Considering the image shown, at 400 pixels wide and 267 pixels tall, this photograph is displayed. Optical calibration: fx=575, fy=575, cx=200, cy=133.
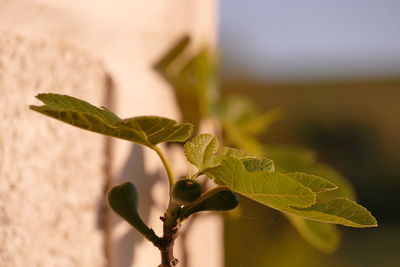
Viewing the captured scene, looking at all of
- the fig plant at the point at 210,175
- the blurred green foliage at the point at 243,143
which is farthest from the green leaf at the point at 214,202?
the blurred green foliage at the point at 243,143

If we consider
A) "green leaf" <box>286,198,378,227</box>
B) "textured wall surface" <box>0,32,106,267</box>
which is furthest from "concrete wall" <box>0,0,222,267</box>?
"green leaf" <box>286,198,378,227</box>

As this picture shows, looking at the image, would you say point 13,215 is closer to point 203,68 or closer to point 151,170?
point 151,170

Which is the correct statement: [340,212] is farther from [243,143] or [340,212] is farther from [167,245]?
[243,143]

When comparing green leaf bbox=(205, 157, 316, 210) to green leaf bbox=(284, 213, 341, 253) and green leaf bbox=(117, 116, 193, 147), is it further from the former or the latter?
green leaf bbox=(284, 213, 341, 253)

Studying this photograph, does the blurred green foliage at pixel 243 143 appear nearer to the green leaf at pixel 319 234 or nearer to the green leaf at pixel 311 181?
the green leaf at pixel 319 234

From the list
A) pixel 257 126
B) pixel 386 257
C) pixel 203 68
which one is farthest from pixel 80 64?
pixel 386 257

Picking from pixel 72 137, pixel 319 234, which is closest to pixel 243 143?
pixel 319 234
